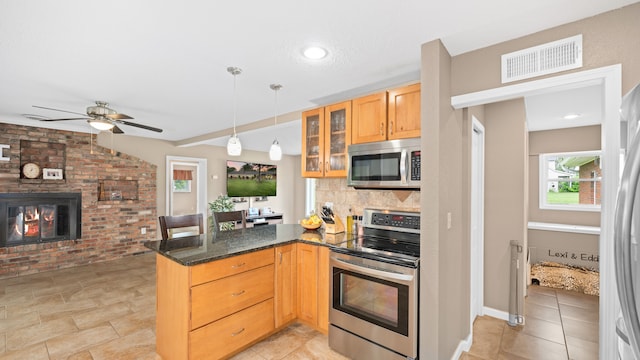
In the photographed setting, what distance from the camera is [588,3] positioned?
1502 mm

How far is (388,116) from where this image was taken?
8.27ft

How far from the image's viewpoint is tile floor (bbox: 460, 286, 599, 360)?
2.39 m

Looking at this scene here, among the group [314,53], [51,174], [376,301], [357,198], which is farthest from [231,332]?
[51,174]

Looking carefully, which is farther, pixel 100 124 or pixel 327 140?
pixel 100 124

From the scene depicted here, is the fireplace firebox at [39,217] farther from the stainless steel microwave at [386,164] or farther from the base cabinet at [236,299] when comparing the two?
the stainless steel microwave at [386,164]

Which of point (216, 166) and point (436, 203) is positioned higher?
point (216, 166)

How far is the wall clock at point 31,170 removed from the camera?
14.8ft

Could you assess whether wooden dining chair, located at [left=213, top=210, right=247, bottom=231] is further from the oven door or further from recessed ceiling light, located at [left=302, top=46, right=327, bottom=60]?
recessed ceiling light, located at [left=302, top=46, right=327, bottom=60]

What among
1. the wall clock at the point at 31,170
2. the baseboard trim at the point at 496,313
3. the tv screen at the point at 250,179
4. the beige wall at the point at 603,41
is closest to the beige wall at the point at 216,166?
the tv screen at the point at 250,179

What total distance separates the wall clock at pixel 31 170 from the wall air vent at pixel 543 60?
21.2 ft

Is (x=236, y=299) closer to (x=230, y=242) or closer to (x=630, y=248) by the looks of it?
(x=230, y=242)

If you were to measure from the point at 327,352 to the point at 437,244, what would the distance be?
1357 mm

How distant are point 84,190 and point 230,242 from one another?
4.23 meters

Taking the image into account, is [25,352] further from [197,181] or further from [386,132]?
[197,181]
